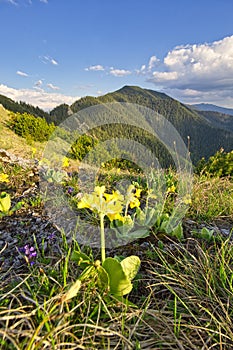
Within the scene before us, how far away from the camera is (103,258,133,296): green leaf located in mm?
1316

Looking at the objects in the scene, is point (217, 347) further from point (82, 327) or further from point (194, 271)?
point (82, 327)

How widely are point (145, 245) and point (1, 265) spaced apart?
1.05m

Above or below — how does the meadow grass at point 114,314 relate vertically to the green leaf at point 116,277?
below

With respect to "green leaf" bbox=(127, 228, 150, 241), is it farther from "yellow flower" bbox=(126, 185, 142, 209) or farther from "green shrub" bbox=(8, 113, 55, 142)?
"green shrub" bbox=(8, 113, 55, 142)

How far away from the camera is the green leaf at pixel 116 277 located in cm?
132

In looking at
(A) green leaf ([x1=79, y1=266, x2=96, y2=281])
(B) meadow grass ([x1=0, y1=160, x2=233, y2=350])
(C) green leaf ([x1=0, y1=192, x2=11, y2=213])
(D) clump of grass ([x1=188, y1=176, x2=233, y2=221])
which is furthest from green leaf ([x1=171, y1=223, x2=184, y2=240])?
(C) green leaf ([x1=0, y1=192, x2=11, y2=213])

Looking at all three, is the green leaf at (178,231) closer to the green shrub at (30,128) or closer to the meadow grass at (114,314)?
the meadow grass at (114,314)

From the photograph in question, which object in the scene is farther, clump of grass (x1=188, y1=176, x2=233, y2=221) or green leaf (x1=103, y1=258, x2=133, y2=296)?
clump of grass (x1=188, y1=176, x2=233, y2=221)

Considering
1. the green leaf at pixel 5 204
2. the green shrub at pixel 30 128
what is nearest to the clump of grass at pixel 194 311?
the green leaf at pixel 5 204

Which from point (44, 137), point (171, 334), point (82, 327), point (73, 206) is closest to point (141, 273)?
point (171, 334)

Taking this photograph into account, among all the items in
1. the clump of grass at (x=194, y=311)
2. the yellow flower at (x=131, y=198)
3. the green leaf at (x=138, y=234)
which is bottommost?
the clump of grass at (x=194, y=311)

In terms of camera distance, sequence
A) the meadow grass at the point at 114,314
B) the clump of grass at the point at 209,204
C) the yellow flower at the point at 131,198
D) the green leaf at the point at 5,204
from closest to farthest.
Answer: the meadow grass at the point at 114,314
the yellow flower at the point at 131,198
the green leaf at the point at 5,204
the clump of grass at the point at 209,204

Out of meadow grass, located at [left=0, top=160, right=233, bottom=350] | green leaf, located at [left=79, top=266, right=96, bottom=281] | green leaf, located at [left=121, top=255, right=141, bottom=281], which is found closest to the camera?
meadow grass, located at [left=0, top=160, right=233, bottom=350]

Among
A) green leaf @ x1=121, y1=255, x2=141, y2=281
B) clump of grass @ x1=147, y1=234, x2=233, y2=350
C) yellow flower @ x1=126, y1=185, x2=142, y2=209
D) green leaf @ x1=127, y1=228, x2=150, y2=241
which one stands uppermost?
yellow flower @ x1=126, y1=185, x2=142, y2=209
